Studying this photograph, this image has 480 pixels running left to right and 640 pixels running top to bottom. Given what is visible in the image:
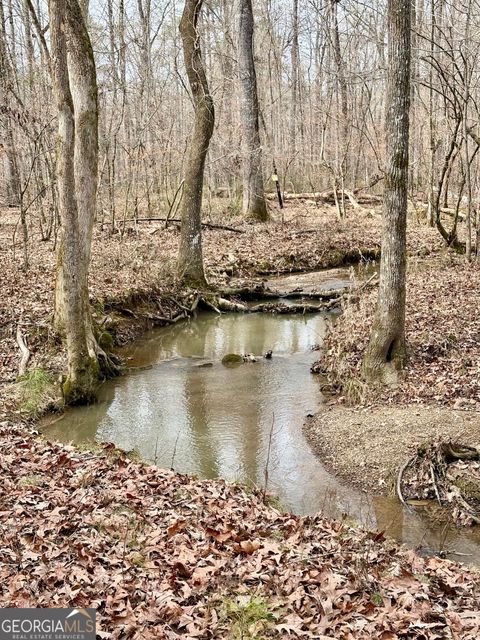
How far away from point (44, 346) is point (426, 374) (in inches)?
282

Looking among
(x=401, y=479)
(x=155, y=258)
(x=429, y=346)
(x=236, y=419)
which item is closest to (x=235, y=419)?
(x=236, y=419)

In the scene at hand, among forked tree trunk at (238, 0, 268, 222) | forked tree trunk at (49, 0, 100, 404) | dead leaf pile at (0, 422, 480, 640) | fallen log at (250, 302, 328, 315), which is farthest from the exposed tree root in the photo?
forked tree trunk at (238, 0, 268, 222)

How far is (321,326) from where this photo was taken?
15234 millimetres

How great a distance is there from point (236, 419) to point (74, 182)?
4.70 m

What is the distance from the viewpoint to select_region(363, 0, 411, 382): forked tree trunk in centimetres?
906

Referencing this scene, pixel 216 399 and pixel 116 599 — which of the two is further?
pixel 216 399

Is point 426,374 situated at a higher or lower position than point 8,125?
lower

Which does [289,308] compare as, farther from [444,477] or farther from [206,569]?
[206,569]

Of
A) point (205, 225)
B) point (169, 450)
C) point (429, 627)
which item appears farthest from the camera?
point (205, 225)

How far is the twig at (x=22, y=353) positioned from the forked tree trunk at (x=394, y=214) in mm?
5974

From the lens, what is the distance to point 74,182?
980 cm

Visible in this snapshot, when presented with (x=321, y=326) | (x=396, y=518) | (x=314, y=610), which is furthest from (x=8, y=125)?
(x=314, y=610)

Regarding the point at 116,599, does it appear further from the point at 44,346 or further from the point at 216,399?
the point at 44,346

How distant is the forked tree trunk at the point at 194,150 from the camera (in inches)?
597
